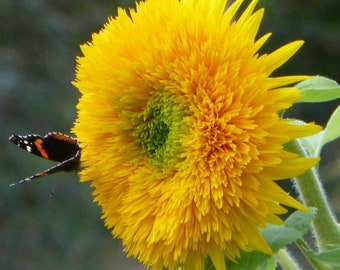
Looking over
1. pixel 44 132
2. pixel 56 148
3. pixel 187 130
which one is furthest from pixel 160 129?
pixel 44 132

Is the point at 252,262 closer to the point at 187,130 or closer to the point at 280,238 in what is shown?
the point at 280,238

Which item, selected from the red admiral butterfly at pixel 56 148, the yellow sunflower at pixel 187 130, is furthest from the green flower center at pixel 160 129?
the red admiral butterfly at pixel 56 148

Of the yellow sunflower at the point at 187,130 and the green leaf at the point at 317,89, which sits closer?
the yellow sunflower at the point at 187,130

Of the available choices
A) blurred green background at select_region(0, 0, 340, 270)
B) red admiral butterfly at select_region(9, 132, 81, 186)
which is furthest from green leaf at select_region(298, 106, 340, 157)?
blurred green background at select_region(0, 0, 340, 270)

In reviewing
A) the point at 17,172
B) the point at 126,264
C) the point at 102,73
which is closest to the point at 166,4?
the point at 102,73

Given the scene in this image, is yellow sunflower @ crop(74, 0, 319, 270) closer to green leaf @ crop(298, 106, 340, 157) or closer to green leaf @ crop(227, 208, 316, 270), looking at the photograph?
green leaf @ crop(227, 208, 316, 270)

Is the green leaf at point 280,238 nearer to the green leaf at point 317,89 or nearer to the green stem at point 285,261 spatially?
the green stem at point 285,261
